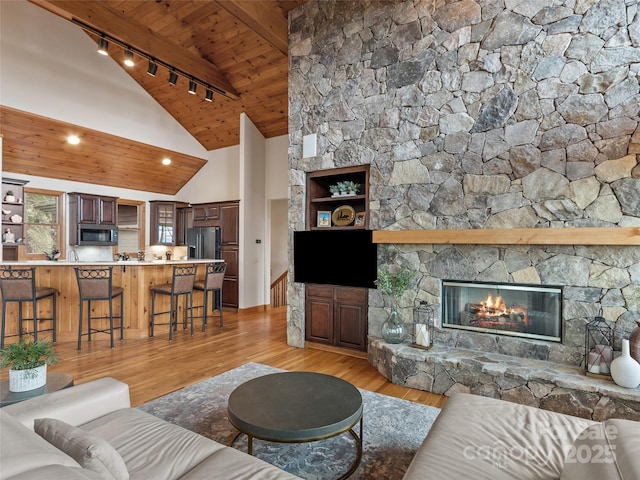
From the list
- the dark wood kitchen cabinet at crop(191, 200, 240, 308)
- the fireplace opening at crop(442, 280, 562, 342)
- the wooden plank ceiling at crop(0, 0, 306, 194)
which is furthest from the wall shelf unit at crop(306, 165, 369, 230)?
the dark wood kitchen cabinet at crop(191, 200, 240, 308)

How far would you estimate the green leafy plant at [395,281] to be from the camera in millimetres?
3705

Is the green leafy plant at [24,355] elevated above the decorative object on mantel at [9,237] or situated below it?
below

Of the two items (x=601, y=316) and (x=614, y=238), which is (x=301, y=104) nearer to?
(x=614, y=238)

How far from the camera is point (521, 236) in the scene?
318 centimetres

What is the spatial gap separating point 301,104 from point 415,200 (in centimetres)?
212

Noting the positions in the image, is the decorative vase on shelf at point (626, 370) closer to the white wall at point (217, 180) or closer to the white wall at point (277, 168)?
the white wall at point (277, 168)

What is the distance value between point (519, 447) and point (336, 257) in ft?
10.1

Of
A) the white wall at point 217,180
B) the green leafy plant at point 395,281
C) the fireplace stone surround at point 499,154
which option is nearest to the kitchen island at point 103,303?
the white wall at point 217,180

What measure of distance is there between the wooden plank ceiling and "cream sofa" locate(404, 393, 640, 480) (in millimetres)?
4859

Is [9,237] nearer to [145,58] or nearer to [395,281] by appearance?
[145,58]

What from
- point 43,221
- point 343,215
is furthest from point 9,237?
point 343,215

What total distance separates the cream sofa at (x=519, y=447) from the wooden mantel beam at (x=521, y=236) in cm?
174

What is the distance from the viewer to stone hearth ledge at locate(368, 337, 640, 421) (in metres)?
2.58

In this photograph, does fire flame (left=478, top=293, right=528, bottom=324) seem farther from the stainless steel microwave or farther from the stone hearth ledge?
the stainless steel microwave
